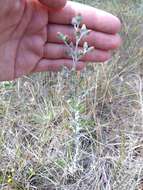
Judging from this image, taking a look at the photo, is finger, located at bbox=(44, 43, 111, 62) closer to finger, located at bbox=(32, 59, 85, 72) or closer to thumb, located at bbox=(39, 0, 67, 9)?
finger, located at bbox=(32, 59, 85, 72)

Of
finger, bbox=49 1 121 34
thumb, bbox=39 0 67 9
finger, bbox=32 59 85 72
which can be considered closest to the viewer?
thumb, bbox=39 0 67 9

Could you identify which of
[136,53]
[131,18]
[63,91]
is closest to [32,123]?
[63,91]

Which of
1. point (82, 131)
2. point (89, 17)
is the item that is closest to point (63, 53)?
point (89, 17)

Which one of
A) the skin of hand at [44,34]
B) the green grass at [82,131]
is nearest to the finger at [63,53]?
the skin of hand at [44,34]

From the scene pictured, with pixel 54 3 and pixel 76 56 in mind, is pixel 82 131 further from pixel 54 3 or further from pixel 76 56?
pixel 54 3

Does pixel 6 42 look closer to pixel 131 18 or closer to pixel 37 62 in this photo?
pixel 37 62

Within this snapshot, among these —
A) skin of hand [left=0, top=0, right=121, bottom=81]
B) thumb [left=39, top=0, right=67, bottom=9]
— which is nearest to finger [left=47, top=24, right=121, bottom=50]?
skin of hand [left=0, top=0, right=121, bottom=81]
